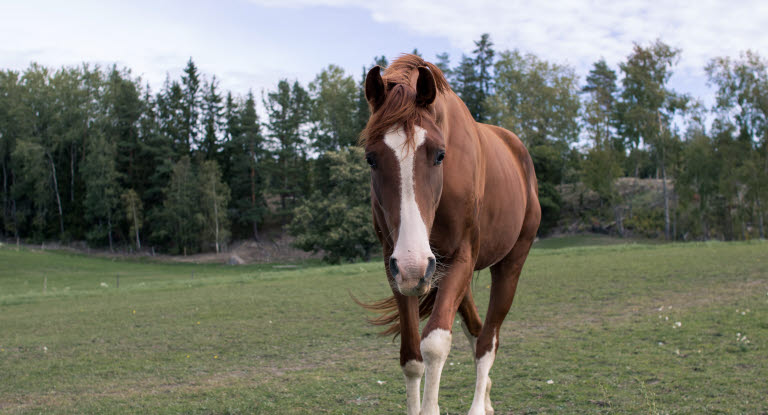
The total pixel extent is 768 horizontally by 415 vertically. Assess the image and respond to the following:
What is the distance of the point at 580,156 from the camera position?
1905 inches

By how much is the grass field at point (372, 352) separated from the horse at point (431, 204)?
1.62 m

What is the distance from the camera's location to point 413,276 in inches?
85.4

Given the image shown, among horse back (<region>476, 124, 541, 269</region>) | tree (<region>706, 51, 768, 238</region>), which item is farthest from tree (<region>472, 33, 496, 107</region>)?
horse back (<region>476, 124, 541, 269</region>)

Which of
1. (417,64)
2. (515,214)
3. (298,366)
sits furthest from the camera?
(298,366)

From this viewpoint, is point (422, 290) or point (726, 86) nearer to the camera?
point (422, 290)

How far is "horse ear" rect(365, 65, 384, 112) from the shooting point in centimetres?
257

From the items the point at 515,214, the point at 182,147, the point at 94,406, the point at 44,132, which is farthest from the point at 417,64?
the point at 44,132

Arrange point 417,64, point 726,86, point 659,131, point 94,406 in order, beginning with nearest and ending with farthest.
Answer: point 417,64 → point 94,406 → point 726,86 → point 659,131

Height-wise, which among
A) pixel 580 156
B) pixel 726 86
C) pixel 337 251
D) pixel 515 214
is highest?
pixel 726 86

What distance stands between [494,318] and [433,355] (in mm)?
1309

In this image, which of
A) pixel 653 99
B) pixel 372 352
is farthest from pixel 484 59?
pixel 372 352

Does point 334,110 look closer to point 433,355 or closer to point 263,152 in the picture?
point 263,152

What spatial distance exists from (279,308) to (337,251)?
25057 millimetres

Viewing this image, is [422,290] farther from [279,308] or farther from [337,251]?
[337,251]
